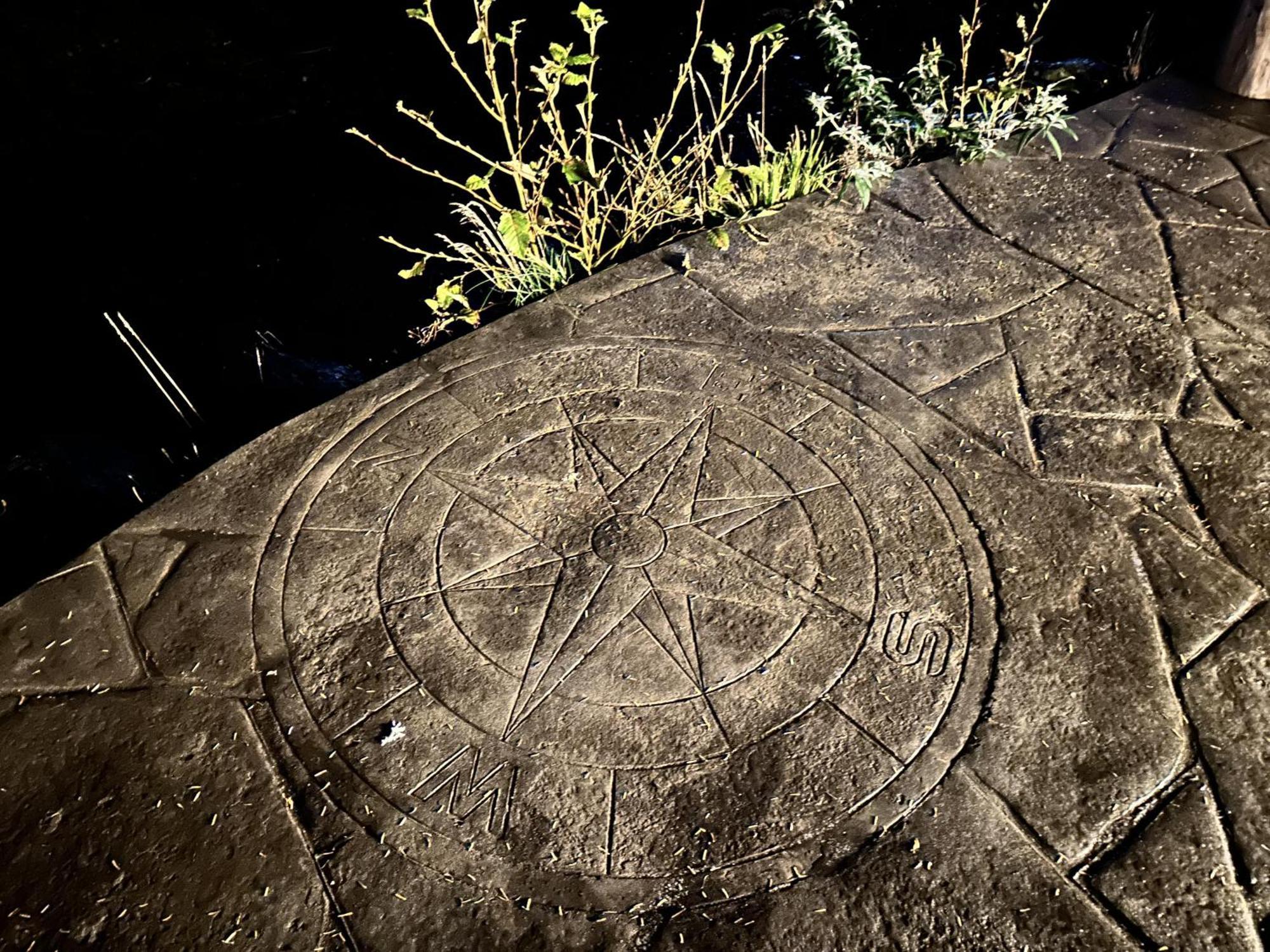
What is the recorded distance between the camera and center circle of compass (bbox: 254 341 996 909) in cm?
222

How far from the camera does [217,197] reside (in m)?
5.31

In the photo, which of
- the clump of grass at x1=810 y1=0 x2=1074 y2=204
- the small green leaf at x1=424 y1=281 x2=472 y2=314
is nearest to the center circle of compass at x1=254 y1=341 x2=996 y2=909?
the small green leaf at x1=424 y1=281 x2=472 y2=314

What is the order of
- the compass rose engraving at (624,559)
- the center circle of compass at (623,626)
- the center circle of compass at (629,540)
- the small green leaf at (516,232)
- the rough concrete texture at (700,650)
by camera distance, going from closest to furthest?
the rough concrete texture at (700,650) → the center circle of compass at (623,626) → the compass rose engraving at (624,559) → the center circle of compass at (629,540) → the small green leaf at (516,232)

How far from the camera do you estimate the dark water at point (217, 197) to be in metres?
4.08

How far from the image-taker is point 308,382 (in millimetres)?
4125

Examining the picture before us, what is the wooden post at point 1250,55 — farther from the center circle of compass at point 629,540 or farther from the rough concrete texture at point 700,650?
the center circle of compass at point 629,540

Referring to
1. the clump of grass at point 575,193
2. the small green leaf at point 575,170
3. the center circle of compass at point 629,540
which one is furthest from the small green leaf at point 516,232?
the center circle of compass at point 629,540

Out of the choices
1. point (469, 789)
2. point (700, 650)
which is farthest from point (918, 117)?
point (469, 789)

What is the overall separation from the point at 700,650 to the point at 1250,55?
412cm

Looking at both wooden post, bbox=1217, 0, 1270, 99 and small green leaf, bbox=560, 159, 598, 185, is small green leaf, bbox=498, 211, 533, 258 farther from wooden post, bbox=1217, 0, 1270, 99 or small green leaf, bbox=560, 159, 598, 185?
wooden post, bbox=1217, 0, 1270, 99

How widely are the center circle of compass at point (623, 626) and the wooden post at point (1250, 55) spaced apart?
121 inches

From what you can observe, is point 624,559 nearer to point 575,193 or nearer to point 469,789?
point 469,789

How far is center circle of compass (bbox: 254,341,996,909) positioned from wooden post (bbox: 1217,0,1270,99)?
10.1 feet

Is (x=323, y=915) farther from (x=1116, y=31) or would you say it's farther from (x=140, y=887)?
(x=1116, y=31)
